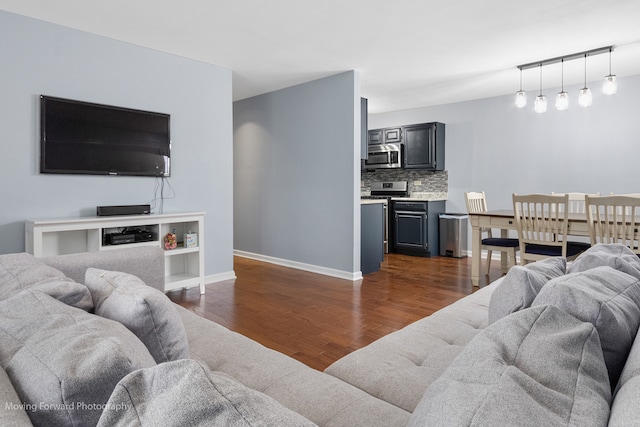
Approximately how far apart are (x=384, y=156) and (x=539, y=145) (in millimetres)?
2397

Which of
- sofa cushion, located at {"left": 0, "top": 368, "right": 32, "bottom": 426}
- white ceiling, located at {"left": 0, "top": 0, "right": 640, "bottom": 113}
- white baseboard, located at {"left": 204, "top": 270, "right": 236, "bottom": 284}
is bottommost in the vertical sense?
white baseboard, located at {"left": 204, "top": 270, "right": 236, "bottom": 284}

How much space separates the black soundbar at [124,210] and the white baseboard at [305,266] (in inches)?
84.3

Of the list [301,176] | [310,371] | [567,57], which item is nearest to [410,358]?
[310,371]

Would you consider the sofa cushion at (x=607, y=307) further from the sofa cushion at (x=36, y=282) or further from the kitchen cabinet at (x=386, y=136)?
the kitchen cabinet at (x=386, y=136)

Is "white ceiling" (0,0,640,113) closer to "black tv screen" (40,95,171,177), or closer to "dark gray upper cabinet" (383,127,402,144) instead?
"black tv screen" (40,95,171,177)

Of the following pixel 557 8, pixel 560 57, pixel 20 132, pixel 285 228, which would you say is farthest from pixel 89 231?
pixel 560 57

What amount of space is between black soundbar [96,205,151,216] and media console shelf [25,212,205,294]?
108mm

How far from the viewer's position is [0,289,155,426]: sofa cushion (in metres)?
0.61

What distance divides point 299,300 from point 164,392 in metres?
3.29

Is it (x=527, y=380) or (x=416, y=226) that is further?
(x=416, y=226)

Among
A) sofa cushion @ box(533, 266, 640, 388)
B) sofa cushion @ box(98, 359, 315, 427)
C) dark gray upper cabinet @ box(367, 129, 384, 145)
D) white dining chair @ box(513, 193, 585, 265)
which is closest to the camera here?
sofa cushion @ box(98, 359, 315, 427)

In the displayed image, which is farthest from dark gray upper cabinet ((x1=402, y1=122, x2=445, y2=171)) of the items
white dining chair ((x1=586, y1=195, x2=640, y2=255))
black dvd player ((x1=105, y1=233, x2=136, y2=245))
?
black dvd player ((x1=105, y1=233, x2=136, y2=245))

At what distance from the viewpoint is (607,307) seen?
2.74 ft

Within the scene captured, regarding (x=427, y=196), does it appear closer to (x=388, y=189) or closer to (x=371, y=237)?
(x=388, y=189)
